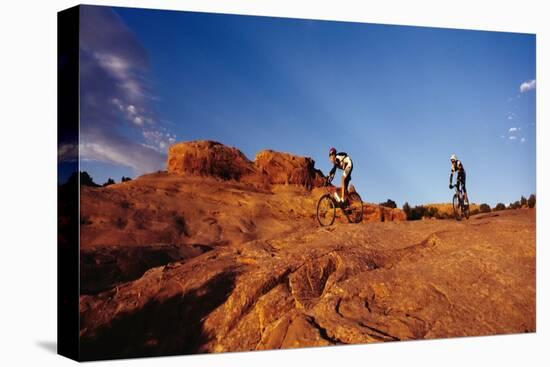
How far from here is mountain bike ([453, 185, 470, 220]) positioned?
1437 centimetres

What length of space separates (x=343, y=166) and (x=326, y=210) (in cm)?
75

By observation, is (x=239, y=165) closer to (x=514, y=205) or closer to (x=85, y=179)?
(x=85, y=179)

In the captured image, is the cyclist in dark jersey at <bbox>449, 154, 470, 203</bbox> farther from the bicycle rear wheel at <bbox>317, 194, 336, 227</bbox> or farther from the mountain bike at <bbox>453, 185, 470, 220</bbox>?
the bicycle rear wheel at <bbox>317, 194, 336, 227</bbox>

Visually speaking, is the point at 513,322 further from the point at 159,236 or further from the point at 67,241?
the point at 67,241

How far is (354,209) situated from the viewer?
45.3 feet

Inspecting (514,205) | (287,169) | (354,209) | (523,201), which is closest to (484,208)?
(514,205)

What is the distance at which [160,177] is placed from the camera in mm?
12438

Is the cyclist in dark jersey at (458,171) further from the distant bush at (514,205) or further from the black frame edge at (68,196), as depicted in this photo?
the black frame edge at (68,196)

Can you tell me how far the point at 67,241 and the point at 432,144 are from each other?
20.3 feet

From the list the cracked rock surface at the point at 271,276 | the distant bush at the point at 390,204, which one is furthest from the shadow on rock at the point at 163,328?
the distant bush at the point at 390,204

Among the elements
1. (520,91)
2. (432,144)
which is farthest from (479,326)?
(520,91)

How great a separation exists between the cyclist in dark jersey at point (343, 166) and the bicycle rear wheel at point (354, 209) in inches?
4.8

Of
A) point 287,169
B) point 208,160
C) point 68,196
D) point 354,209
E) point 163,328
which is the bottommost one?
point 163,328

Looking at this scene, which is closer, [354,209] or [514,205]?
[354,209]
